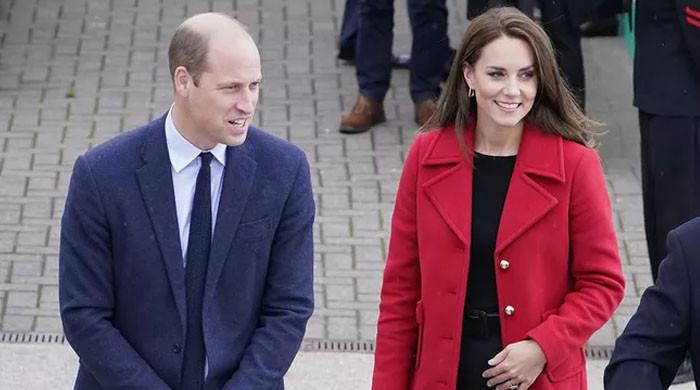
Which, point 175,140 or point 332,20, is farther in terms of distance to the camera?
point 332,20

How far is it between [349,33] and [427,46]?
1137 millimetres

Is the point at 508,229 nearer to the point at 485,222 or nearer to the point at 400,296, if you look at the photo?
the point at 485,222

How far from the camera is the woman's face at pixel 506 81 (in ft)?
14.1

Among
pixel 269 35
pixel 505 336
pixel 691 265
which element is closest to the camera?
pixel 691 265

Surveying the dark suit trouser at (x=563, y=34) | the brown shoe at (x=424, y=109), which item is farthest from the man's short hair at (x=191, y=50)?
the brown shoe at (x=424, y=109)

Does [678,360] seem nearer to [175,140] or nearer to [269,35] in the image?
[175,140]

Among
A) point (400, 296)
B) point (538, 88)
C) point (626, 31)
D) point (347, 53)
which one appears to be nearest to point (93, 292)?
point (400, 296)

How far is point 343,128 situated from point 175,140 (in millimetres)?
5085

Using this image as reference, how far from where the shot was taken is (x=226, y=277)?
4047 millimetres

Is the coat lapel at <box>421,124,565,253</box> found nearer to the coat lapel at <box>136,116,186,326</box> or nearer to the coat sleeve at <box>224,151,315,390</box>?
the coat sleeve at <box>224,151,315,390</box>

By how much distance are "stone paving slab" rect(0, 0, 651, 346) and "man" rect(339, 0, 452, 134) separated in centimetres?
17

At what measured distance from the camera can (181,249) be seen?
402cm

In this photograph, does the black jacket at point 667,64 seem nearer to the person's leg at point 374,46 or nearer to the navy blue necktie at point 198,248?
the person's leg at point 374,46

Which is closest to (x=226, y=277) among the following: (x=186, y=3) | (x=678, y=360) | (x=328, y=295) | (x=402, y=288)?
(x=402, y=288)
